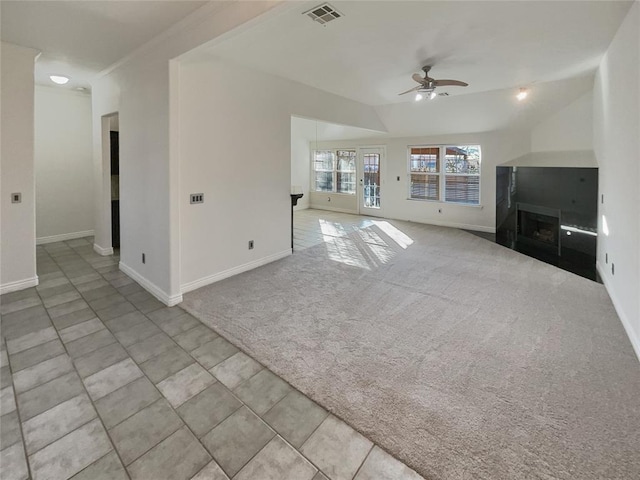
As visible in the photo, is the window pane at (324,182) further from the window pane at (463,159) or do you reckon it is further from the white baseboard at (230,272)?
the white baseboard at (230,272)

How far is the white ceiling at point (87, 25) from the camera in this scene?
2.61 metres

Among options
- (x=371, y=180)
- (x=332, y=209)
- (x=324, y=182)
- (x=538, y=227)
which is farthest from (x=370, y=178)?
(x=538, y=227)

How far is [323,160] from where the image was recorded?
1044cm

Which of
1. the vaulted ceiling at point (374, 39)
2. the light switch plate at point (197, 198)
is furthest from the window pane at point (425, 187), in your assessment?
the light switch plate at point (197, 198)

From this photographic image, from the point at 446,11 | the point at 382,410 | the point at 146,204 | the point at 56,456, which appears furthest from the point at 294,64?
the point at 56,456

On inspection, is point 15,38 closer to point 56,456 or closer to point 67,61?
point 67,61

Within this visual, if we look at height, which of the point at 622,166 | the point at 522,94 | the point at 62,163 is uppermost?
the point at 522,94

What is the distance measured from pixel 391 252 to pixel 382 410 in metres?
3.72

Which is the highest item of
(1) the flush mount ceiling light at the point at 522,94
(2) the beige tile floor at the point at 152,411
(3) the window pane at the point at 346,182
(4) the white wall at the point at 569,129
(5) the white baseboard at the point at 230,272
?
(1) the flush mount ceiling light at the point at 522,94

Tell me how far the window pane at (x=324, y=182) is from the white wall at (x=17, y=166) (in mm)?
7622

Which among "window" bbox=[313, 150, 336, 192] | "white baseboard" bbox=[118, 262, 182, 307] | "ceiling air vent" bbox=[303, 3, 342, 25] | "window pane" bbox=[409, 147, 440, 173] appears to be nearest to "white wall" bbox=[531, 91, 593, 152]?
"window pane" bbox=[409, 147, 440, 173]

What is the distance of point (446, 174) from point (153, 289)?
6849mm

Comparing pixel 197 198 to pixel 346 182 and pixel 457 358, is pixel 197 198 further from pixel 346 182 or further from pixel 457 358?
pixel 346 182

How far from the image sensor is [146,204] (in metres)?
3.71
